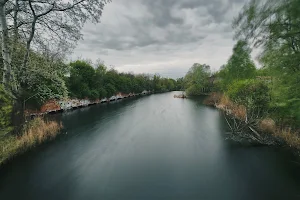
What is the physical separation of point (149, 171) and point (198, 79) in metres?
58.2

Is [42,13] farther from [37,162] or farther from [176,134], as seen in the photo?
[176,134]

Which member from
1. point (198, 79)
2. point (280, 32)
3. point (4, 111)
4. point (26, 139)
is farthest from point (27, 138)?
point (198, 79)

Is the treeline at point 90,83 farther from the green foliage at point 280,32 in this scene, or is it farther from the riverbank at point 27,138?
the green foliage at point 280,32

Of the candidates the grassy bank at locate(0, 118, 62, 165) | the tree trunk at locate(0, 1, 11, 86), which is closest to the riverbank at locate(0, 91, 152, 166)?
the grassy bank at locate(0, 118, 62, 165)

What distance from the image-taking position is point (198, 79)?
208 ft

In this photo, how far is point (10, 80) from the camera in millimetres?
8711

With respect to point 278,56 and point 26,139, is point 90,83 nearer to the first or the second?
point 26,139

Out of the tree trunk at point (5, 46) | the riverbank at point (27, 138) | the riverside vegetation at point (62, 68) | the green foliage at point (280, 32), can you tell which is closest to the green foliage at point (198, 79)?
the riverside vegetation at point (62, 68)

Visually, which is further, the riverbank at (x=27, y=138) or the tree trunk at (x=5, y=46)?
the riverbank at (x=27, y=138)

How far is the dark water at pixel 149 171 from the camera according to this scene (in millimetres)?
7086

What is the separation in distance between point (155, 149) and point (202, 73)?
57914mm

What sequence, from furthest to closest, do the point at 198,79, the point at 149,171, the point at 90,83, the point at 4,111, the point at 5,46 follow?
the point at 198,79 < the point at 90,83 < the point at 4,111 < the point at 149,171 < the point at 5,46

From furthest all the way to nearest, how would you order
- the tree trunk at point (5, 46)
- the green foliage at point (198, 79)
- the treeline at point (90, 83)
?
the green foliage at point (198, 79)
the treeline at point (90, 83)
the tree trunk at point (5, 46)

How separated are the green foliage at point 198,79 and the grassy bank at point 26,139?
53230 mm
